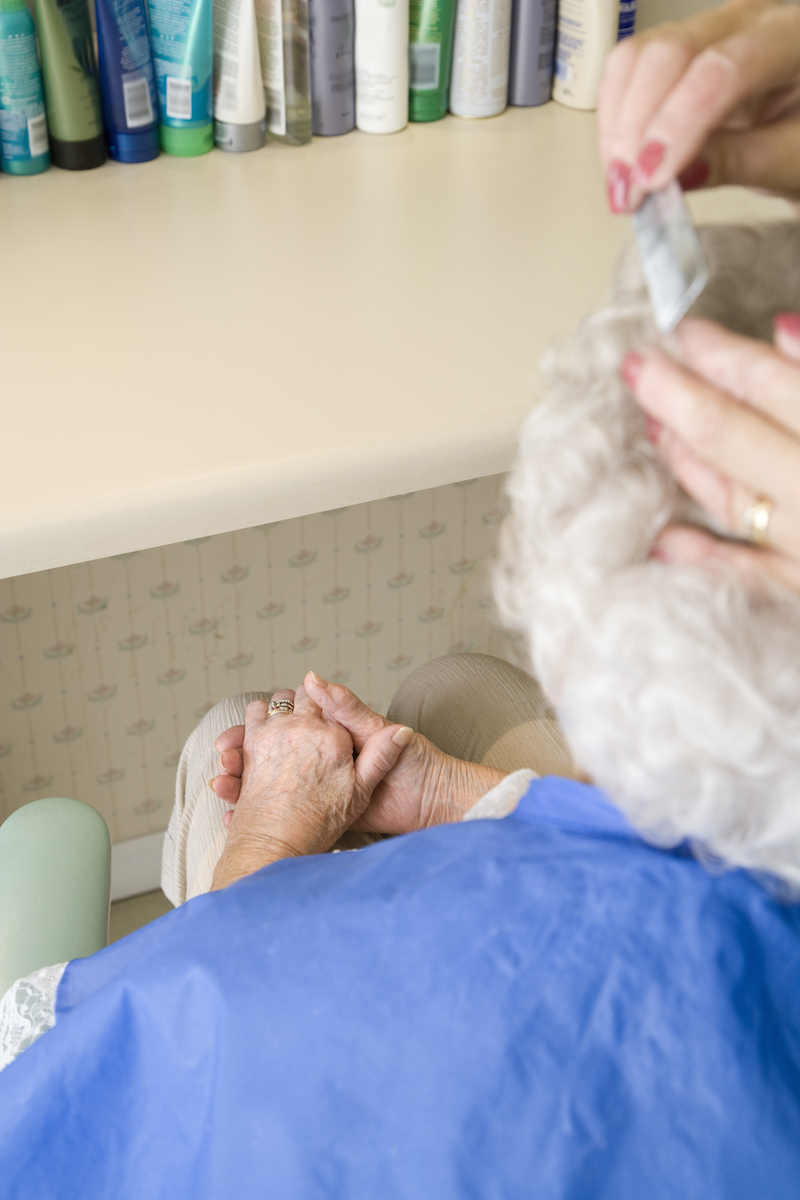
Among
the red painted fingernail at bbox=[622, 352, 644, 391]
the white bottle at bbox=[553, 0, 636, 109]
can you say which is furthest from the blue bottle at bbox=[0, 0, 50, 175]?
the red painted fingernail at bbox=[622, 352, 644, 391]

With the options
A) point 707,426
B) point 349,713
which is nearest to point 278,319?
point 349,713

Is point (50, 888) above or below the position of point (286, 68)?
below

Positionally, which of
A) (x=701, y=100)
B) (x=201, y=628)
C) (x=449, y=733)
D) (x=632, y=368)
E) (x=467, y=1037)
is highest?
(x=701, y=100)

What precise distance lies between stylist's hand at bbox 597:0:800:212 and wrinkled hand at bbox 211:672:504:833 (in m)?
0.56

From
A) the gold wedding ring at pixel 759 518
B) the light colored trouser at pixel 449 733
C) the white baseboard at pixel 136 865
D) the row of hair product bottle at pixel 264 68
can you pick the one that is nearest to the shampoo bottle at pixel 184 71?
the row of hair product bottle at pixel 264 68

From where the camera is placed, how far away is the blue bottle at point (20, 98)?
44.6 inches

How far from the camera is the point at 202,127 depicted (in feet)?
4.27

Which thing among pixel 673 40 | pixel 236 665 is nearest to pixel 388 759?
pixel 673 40

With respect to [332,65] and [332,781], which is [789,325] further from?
[332,65]

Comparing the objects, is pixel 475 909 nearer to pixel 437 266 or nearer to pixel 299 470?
pixel 299 470

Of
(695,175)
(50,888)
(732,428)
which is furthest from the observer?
(50,888)

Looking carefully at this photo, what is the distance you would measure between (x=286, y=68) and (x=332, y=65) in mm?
64

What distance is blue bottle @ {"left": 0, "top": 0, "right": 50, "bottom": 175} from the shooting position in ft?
3.72

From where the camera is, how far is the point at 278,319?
3.44ft
